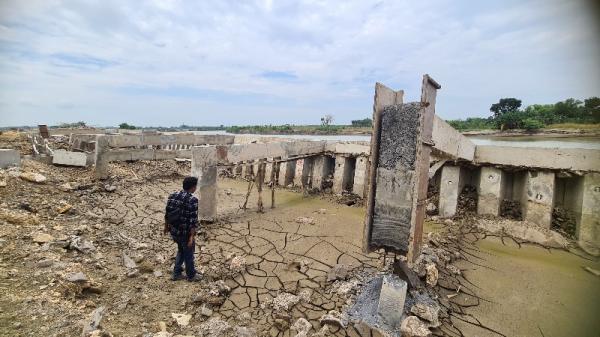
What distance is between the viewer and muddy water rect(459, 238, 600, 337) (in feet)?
10.4

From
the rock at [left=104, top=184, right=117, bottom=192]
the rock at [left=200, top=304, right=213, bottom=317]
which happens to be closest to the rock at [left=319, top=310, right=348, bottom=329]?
the rock at [left=200, top=304, right=213, bottom=317]

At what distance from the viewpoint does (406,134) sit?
Answer: 9.82 feet

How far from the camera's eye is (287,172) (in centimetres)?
903

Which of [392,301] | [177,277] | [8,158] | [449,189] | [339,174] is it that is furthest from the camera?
[339,174]

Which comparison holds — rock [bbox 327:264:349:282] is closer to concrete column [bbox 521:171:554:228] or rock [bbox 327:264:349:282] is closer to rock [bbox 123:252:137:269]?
rock [bbox 123:252:137:269]

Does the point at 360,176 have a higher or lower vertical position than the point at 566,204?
higher

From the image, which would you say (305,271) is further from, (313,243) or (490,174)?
(490,174)

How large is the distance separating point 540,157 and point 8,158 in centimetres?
1061

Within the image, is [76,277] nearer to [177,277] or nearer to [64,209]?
[177,277]

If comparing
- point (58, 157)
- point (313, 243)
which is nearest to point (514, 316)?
point (313, 243)

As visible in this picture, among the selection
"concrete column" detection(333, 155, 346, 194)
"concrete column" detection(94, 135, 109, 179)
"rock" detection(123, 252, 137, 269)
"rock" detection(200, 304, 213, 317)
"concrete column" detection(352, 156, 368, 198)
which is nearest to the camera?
"rock" detection(200, 304, 213, 317)

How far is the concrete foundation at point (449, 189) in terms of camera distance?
6.25 meters

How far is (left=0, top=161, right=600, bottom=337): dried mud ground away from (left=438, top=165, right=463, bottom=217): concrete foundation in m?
0.48

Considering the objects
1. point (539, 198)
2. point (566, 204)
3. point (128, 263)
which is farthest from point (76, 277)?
point (566, 204)
